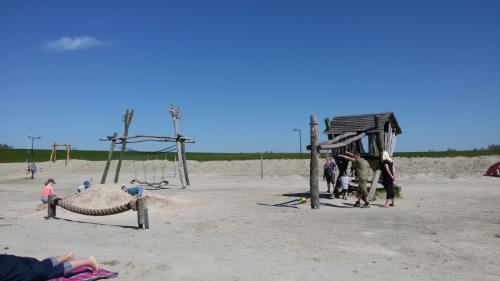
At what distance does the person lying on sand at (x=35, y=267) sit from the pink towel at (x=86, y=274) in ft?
0.27

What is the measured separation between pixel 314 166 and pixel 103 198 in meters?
6.74

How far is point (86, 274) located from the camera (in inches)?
234

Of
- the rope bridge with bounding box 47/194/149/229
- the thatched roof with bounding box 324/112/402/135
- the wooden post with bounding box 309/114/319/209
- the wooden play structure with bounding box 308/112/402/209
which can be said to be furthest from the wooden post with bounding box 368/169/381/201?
the rope bridge with bounding box 47/194/149/229

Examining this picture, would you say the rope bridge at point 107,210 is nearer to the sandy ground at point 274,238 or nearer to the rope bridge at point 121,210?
the rope bridge at point 121,210

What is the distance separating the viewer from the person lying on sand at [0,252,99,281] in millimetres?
5023

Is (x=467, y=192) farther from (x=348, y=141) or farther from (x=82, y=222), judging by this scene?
(x=82, y=222)

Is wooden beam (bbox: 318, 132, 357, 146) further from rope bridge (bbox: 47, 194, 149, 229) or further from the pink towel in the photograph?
the pink towel

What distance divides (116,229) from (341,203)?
7.84m

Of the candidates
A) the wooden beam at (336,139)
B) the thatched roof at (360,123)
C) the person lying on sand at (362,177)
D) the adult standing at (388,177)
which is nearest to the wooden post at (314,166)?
the wooden beam at (336,139)

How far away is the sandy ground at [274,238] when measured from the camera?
630 centimetres

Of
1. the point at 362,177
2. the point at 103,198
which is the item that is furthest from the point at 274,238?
the point at 103,198

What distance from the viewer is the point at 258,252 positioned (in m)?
7.46

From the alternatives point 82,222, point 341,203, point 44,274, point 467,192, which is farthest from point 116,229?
point 467,192

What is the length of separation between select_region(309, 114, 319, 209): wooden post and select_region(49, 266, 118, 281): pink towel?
317 inches
